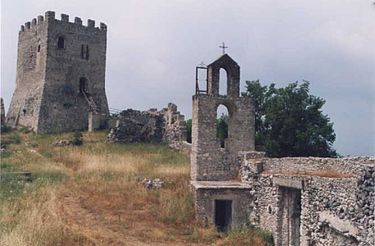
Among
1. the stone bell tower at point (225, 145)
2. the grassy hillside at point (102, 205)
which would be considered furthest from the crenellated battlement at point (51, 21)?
A: the stone bell tower at point (225, 145)

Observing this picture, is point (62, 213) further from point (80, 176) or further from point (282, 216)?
point (282, 216)

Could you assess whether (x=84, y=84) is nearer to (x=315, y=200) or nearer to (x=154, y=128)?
(x=154, y=128)

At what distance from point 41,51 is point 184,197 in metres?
22.5

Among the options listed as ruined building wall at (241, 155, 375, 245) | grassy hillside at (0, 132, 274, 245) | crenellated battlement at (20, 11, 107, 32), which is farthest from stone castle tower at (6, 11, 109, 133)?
ruined building wall at (241, 155, 375, 245)

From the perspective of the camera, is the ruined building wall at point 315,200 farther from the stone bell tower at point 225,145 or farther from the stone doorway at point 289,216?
the stone bell tower at point 225,145

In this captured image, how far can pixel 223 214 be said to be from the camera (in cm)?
1862

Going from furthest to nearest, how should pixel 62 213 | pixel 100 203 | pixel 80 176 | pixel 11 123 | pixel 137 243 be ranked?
pixel 11 123, pixel 80 176, pixel 100 203, pixel 62 213, pixel 137 243

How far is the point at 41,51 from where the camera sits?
3641 cm

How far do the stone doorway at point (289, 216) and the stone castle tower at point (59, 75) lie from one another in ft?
71.6

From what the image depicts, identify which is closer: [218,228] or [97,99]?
[218,228]

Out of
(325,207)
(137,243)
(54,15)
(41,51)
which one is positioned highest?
(54,15)

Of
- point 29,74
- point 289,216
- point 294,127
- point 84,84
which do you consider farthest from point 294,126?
point 29,74

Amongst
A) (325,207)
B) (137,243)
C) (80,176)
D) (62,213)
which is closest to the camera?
(325,207)

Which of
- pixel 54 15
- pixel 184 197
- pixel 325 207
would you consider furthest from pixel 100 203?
pixel 54 15
